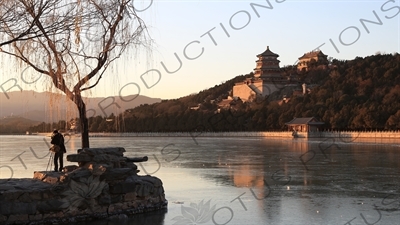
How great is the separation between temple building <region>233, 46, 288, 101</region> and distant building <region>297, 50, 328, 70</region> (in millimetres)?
14465

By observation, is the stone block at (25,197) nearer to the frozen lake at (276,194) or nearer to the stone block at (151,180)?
the frozen lake at (276,194)

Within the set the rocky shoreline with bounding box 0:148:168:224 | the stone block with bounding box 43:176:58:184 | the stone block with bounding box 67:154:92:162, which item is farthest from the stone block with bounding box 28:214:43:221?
the stone block with bounding box 67:154:92:162

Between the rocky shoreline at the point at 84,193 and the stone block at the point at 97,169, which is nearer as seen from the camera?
the rocky shoreline at the point at 84,193

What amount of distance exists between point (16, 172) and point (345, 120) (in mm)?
45429

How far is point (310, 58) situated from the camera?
110m

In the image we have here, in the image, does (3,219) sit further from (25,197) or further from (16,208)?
(25,197)

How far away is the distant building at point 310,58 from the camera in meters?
107

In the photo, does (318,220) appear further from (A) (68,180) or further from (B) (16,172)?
(B) (16,172)

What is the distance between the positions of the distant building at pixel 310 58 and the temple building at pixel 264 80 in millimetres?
14465

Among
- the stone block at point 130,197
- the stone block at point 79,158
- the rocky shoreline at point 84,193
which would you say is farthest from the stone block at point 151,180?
the stone block at point 79,158

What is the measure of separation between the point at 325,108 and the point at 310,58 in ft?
158

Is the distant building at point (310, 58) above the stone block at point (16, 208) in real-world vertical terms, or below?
above

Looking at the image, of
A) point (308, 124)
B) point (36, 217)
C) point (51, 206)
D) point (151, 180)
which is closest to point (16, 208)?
point (36, 217)

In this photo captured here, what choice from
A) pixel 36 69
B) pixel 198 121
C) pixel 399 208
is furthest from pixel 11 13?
pixel 198 121
